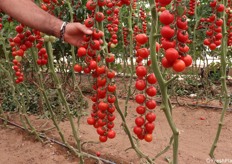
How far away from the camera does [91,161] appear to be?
235cm

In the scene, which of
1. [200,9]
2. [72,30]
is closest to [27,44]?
[72,30]

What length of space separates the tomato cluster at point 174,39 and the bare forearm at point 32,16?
737 mm

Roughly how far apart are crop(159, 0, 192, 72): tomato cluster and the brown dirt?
1.41 meters

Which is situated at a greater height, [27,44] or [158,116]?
[27,44]

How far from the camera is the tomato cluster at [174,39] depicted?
747 millimetres

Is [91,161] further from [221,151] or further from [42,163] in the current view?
[221,151]

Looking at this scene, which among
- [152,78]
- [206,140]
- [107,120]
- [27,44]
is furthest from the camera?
[206,140]

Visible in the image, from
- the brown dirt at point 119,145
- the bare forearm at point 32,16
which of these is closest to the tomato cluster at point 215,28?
the brown dirt at point 119,145

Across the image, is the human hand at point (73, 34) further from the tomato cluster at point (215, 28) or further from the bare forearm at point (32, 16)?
the tomato cluster at point (215, 28)

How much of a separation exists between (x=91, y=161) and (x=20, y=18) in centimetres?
141

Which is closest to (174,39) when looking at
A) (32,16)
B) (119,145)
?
(32,16)

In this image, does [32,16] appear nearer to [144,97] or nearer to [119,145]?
[144,97]

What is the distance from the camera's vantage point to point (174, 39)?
0.78 meters

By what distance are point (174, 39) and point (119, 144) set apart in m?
2.10
